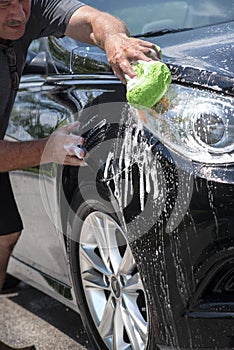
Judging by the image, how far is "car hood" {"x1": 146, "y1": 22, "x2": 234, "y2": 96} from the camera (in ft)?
9.61

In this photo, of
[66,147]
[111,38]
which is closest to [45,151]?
[66,147]

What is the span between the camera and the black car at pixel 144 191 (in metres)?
2.85

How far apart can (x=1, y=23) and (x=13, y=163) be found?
53 centimetres

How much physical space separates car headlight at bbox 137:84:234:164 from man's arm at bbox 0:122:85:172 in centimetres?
35

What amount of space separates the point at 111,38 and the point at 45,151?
18.9 inches

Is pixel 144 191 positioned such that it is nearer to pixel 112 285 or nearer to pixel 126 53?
pixel 126 53

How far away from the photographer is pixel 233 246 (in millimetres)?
2783

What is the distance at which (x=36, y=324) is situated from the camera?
4402 mm

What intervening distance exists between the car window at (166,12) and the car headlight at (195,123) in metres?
1.02

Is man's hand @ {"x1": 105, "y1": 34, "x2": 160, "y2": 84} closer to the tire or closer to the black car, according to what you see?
the black car

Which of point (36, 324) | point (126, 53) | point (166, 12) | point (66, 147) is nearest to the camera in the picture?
point (126, 53)

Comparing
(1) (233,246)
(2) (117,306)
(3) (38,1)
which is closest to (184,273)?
(1) (233,246)

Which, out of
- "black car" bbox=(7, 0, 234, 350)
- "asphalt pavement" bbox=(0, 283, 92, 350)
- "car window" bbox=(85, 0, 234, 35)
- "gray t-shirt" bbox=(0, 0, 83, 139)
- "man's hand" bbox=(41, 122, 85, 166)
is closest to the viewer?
"black car" bbox=(7, 0, 234, 350)

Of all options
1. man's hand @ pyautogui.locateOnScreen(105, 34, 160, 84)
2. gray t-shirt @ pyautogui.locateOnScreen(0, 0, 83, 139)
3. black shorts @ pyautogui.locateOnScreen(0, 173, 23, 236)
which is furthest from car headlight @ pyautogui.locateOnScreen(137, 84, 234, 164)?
black shorts @ pyautogui.locateOnScreen(0, 173, 23, 236)
